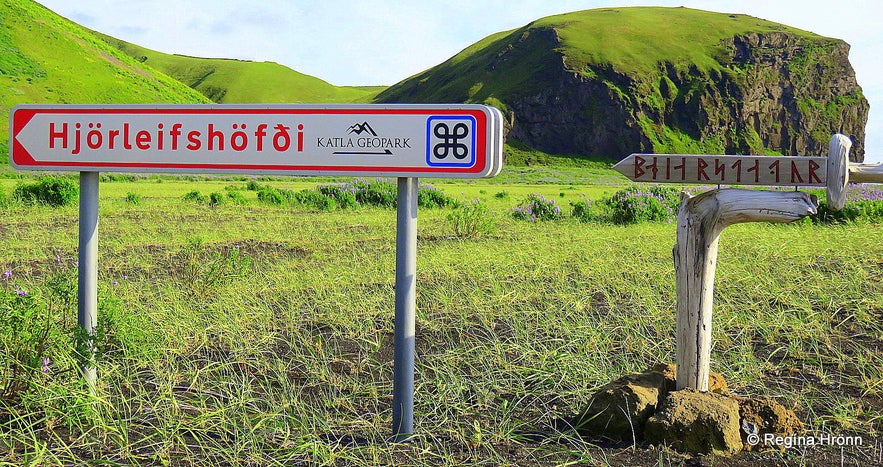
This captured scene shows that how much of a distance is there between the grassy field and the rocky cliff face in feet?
445

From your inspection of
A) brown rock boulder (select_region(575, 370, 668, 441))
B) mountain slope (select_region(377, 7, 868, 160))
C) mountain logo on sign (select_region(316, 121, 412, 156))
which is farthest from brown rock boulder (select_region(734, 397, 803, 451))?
mountain slope (select_region(377, 7, 868, 160))

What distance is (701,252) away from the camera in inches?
138

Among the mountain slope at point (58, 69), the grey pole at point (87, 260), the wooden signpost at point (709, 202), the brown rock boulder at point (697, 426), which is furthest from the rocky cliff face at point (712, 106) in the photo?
the brown rock boulder at point (697, 426)

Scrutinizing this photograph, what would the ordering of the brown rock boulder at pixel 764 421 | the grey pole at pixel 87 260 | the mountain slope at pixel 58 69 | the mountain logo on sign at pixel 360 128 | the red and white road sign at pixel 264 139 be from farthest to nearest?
the mountain slope at pixel 58 69 → the grey pole at pixel 87 260 → the brown rock boulder at pixel 764 421 → the mountain logo on sign at pixel 360 128 → the red and white road sign at pixel 264 139

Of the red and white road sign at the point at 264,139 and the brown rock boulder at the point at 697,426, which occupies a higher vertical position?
the red and white road sign at the point at 264,139

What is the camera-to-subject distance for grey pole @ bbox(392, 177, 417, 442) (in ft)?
10.4

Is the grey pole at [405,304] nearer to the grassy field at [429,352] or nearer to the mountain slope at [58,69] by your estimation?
the grassy field at [429,352]

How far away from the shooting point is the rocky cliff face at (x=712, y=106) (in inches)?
5674

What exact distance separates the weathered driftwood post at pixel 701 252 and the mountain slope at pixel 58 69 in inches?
3114

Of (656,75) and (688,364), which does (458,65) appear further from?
(688,364)

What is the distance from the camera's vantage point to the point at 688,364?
3.51 metres

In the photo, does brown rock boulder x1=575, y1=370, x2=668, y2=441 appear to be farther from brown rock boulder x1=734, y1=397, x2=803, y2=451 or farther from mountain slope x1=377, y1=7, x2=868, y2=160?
mountain slope x1=377, y1=7, x2=868, y2=160

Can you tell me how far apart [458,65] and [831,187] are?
19885cm

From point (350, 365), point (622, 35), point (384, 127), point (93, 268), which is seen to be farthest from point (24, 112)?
point (622, 35)
